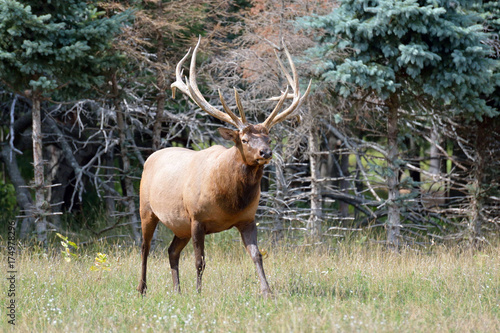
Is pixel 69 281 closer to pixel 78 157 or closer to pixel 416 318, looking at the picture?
pixel 416 318

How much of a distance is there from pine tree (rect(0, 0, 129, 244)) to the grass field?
2630 millimetres

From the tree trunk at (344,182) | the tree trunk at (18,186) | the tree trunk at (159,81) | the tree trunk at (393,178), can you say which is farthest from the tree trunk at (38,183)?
the tree trunk at (344,182)

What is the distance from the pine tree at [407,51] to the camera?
8.45m

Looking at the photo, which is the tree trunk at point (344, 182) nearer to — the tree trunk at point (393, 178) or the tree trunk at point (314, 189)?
the tree trunk at point (314, 189)

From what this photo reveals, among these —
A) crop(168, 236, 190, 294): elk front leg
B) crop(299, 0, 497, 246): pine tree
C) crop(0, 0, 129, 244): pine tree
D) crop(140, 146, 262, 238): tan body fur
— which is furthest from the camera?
crop(299, 0, 497, 246): pine tree

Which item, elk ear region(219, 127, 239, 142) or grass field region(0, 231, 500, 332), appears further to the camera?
elk ear region(219, 127, 239, 142)

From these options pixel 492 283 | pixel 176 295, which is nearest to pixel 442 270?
pixel 492 283

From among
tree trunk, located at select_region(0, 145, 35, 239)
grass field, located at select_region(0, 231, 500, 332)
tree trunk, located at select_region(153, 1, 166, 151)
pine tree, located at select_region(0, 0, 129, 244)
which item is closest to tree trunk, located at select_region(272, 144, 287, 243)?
grass field, located at select_region(0, 231, 500, 332)

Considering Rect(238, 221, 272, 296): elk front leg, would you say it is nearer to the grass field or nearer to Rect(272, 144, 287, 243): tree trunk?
the grass field

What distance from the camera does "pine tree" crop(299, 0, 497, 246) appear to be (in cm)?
845

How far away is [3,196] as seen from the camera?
49.9 feet

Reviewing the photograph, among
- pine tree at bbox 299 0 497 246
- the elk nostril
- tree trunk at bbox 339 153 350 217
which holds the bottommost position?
tree trunk at bbox 339 153 350 217

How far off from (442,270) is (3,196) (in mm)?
12004

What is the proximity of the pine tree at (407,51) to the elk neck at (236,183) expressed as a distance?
344 centimetres
